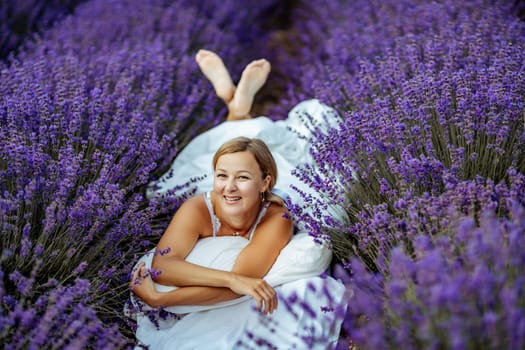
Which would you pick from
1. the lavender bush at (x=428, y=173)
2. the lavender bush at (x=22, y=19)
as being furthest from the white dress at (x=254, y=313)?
the lavender bush at (x=22, y=19)

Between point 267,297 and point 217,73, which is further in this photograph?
point 217,73

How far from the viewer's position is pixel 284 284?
2.12m

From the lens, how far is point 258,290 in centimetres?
198

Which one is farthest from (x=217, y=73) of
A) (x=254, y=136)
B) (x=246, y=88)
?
(x=254, y=136)

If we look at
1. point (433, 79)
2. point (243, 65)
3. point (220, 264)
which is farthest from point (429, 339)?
point (243, 65)

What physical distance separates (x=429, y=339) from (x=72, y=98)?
5.97 feet

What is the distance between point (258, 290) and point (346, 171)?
58cm

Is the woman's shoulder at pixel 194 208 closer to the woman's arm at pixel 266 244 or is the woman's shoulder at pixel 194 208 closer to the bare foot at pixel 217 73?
the woman's arm at pixel 266 244

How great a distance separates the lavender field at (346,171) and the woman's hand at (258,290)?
256mm

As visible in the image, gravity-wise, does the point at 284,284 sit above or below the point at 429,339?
below

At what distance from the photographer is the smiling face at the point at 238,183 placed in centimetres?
222

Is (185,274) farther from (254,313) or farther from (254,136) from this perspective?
(254,136)

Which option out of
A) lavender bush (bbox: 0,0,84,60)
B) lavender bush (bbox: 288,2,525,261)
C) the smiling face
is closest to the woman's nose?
the smiling face

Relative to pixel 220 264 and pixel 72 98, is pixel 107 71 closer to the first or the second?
pixel 72 98
